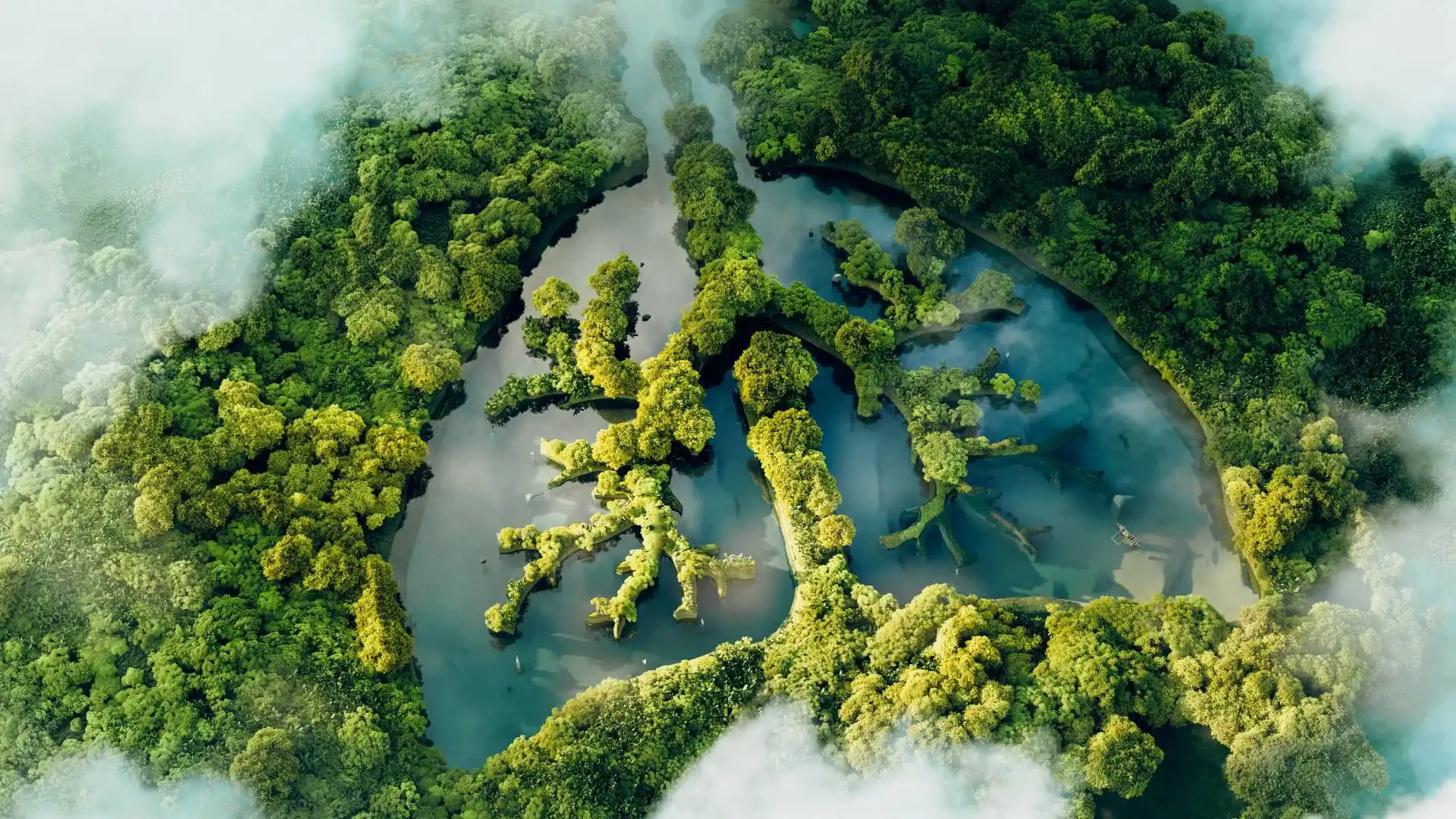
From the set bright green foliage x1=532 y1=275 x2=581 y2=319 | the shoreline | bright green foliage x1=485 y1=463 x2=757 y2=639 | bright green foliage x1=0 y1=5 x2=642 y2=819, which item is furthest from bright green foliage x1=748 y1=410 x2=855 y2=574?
bright green foliage x1=0 y1=5 x2=642 y2=819

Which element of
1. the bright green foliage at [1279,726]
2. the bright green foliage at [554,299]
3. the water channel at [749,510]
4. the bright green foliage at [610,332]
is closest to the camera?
the bright green foliage at [1279,726]

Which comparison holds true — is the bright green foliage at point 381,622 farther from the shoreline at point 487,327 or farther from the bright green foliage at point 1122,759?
the bright green foliage at point 1122,759

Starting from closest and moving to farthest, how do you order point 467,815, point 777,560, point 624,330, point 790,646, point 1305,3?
point 467,815, point 790,646, point 777,560, point 624,330, point 1305,3

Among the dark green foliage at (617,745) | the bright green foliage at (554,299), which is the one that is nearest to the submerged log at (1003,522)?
the dark green foliage at (617,745)

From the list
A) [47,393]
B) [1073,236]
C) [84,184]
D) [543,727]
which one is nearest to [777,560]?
[543,727]

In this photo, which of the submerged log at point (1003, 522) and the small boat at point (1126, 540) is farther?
the small boat at point (1126, 540)

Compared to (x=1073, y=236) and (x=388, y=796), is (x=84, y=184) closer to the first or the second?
(x=388, y=796)
